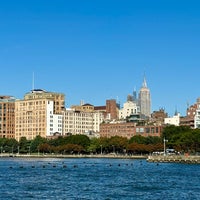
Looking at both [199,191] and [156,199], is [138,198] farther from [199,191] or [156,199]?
[199,191]

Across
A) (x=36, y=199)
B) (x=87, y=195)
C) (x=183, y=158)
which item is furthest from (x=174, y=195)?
(x=183, y=158)

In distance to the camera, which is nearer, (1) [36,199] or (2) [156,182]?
(1) [36,199]

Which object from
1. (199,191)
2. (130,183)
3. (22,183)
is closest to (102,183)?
(130,183)

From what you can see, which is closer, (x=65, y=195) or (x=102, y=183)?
(x=65, y=195)

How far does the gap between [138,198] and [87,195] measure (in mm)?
7032

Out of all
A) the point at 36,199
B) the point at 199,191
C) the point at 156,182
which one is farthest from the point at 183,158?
the point at 36,199

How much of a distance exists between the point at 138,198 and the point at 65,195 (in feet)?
31.8

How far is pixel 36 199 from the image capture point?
79.8 meters

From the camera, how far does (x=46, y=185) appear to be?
100375 millimetres

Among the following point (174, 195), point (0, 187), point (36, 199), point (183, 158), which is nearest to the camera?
point (36, 199)

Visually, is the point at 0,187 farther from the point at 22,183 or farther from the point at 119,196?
the point at 119,196

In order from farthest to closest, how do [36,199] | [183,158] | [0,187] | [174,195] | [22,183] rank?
[183,158], [22,183], [0,187], [174,195], [36,199]

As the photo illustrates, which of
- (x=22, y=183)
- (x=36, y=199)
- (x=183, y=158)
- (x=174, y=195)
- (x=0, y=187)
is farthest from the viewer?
(x=183, y=158)

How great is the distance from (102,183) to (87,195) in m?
20.4
